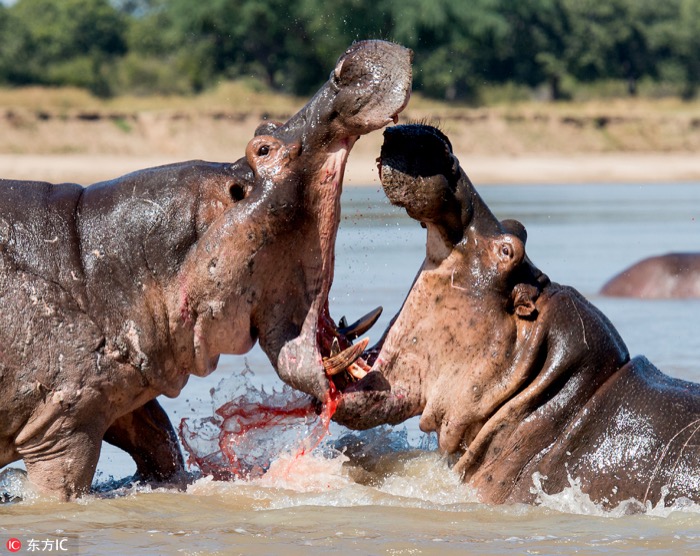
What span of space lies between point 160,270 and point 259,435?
940 millimetres

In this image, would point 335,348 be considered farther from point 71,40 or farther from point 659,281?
point 71,40

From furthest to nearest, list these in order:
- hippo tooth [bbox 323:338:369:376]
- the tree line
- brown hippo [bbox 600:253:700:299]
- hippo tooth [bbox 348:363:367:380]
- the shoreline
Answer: the tree line
the shoreline
brown hippo [bbox 600:253:700:299]
hippo tooth [bbox 348:363:367:380]
hippo tooth [bbox 323:338:369:376]

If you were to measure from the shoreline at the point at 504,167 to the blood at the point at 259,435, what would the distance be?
24180 mm

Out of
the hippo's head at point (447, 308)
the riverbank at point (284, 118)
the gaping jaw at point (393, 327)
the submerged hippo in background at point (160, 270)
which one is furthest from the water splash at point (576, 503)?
the riverbank at point (284, 118)

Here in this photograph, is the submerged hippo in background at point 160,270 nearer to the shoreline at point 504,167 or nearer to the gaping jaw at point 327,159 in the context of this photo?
the gaping jaw at point 327,159

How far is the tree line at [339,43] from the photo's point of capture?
42.0 metres

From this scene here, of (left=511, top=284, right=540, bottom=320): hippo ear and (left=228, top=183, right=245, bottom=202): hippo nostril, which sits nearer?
(left=228, top=183, right=245, bottom=202): hippo nostril

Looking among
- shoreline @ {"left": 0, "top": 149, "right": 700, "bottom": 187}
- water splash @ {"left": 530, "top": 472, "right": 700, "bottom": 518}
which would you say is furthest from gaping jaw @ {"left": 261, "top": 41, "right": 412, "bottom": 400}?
shoreline @ {"left": 0, "top": 149, "right": 700, "bottom": 187}

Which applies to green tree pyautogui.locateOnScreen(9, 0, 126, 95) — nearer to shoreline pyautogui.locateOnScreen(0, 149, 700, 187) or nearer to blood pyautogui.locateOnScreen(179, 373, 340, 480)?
shoreline pyautogui.locateOnScreen(0, 149, 700, 187)

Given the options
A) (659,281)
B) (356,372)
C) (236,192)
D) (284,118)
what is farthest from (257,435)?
(284,118)

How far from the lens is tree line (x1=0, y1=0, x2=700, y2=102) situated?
42.0m

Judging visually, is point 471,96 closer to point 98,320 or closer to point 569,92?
point 569,92

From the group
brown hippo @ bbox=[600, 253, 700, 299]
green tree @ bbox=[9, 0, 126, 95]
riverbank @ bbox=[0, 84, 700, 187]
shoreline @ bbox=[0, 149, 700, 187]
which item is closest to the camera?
brown hippo @ bbox=[600, 253, 700, 299]

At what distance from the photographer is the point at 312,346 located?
4.51 m
